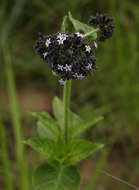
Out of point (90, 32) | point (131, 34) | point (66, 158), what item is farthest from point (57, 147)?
point (131, 34)

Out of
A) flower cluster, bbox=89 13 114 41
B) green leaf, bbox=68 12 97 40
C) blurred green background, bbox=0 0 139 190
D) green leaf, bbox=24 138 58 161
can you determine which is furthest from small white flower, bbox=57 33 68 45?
blurred green background, bbox=0 0 139 190

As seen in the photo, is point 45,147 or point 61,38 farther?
point 45,147

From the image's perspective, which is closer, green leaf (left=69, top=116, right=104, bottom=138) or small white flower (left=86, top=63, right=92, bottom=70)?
small white flower (left=86, top=63, right=92, bottom=70)

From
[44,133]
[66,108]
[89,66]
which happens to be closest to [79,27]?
[89,66]

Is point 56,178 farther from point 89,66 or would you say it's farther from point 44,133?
point 89,66

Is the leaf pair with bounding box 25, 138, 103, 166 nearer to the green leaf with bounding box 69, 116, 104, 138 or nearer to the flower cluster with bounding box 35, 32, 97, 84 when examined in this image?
the green leaf with bounding box 69, 116, 104, 138

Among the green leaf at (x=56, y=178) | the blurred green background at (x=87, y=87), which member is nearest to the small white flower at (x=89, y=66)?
the green leaf at (x=56, y=178)
